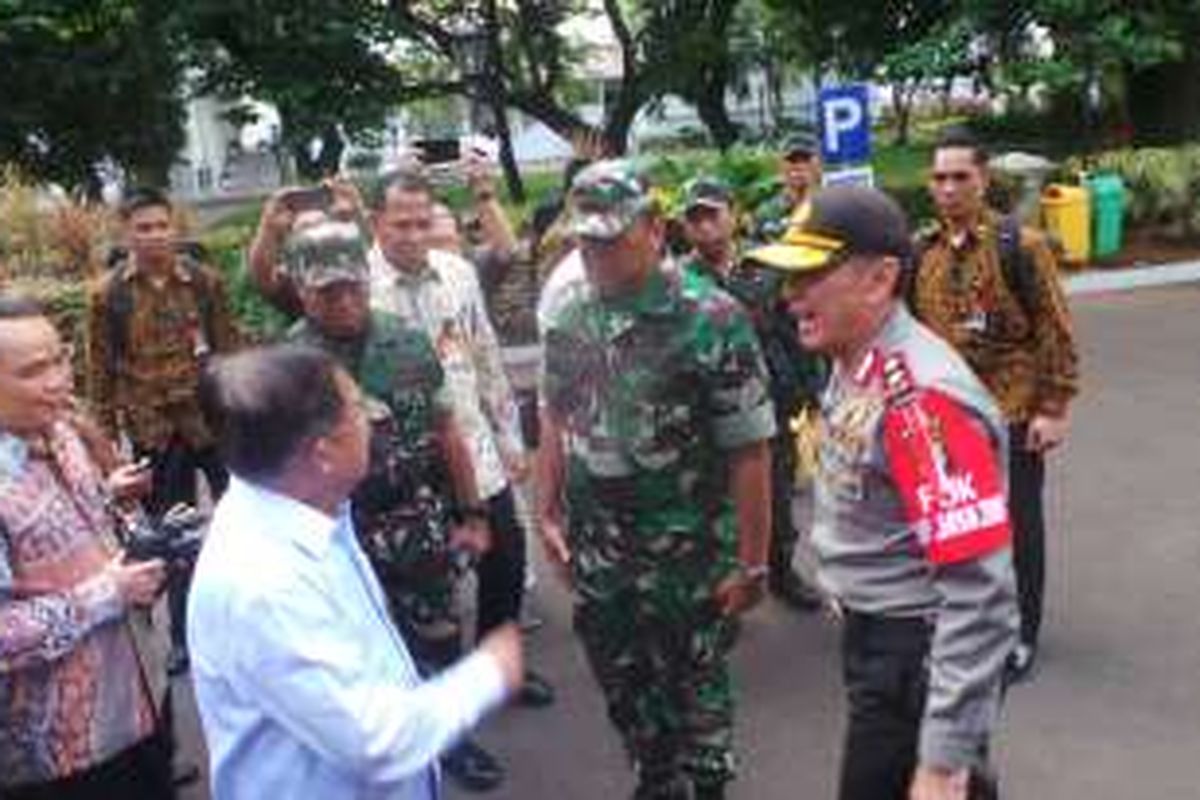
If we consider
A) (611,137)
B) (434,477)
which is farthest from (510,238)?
(611,137)

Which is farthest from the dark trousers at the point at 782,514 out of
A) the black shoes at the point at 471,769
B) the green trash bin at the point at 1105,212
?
the green trash bin at the point at 1105,212

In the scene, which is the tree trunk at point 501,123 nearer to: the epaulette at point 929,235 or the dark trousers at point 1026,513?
the epaulette at point 929,235

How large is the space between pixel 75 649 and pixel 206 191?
5301 cm

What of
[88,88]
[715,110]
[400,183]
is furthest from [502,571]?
[715,110]

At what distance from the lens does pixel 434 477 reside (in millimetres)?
5289

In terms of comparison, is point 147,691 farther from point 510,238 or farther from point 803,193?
point 803,193

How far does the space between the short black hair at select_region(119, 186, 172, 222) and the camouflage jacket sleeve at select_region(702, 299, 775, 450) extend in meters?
2.72

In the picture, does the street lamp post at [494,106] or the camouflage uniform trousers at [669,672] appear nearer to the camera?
the camouflage uniform trousers at [669,672]

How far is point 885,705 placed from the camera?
3574mm

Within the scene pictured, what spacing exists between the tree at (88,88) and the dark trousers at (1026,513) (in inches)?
775

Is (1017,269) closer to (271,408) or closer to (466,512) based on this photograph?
(466,512)

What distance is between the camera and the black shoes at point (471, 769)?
580 centimetres

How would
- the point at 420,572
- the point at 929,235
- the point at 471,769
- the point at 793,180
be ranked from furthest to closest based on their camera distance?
the point at 793,180
the point at 929,235
the point at 471,769
the point at 420,572

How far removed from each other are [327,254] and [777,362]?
9.61ft
